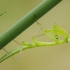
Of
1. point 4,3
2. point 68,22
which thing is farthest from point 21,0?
point 68,22

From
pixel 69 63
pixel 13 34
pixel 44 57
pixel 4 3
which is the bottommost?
pixel 13 34

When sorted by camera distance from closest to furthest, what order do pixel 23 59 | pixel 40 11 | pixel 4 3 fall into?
pixel 40 11
pixel 4 3
pixel 23 59

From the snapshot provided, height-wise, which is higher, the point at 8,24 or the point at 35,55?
the point at 8,24

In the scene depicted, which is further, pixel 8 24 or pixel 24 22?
pixel 8 24

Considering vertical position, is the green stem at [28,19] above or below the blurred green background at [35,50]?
below

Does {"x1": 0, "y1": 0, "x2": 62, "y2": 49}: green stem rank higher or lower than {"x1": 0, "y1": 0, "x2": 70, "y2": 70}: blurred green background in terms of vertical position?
lower

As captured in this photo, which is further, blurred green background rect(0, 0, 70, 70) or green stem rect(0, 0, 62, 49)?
blurred green background rect(0, 0, 70, 70)

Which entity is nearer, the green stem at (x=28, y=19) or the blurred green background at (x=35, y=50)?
the green stem at (x=28, y=19)

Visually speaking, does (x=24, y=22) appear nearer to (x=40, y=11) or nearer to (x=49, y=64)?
(x=40, y=11)
